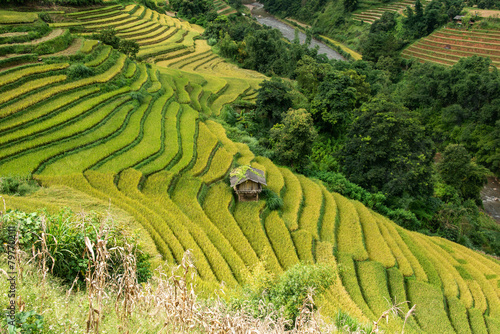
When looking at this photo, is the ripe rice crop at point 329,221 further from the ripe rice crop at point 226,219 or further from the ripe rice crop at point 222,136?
Answer: the ripe rice crop at point 222,136

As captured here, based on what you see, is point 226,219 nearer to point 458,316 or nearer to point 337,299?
point 337,299

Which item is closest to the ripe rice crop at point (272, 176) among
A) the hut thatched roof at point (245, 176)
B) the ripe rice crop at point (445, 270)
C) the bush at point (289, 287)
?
the hut thatched roof at point (245, 176)

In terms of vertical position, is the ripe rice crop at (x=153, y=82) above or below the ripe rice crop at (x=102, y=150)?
above

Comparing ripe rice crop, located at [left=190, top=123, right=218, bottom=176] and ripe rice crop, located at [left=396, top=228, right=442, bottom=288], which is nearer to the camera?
ripe rice crop, located at [left=396, top=228, right=442, bottom=288]

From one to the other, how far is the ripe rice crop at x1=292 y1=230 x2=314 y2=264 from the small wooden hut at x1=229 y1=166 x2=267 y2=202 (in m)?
2.21

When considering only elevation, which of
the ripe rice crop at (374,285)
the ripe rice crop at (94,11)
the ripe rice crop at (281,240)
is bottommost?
the ripe rice crop at (374,285)

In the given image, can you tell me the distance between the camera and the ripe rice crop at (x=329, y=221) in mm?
11953

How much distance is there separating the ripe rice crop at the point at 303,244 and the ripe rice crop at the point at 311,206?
406mm

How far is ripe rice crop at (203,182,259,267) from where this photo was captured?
31.9ft

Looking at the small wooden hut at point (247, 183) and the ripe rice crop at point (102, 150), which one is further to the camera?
the small wooden hut at point (247, 183)

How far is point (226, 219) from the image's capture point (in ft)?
36.1

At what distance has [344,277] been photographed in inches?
404

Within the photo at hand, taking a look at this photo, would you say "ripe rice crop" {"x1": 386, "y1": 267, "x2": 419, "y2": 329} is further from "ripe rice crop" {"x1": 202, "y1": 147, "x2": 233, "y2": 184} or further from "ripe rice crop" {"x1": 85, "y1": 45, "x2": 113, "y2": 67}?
"ripe rice crop" {"x1": 85, "y1": 45, "x2": 113, "y2": 67}

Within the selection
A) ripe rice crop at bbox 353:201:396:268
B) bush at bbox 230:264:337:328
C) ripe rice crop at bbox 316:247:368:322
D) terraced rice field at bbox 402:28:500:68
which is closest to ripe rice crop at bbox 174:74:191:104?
ripe rice crop at bbox 353:201:396:268
